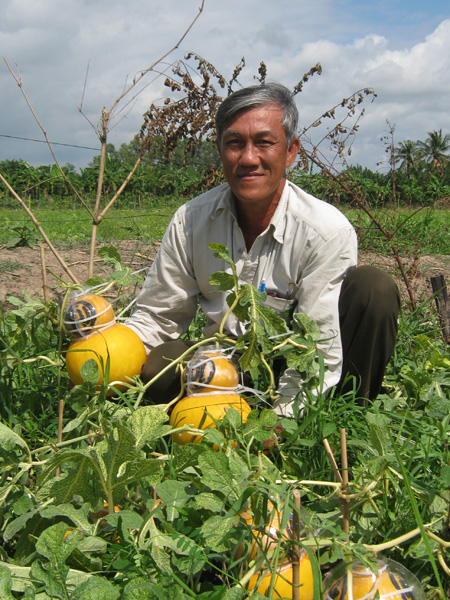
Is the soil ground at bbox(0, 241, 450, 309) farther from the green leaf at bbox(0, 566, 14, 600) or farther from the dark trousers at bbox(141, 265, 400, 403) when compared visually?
the green leaf at bbox(0, 566, 14, 600)

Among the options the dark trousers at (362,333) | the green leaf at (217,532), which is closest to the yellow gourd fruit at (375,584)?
the green leaf at (217,532)

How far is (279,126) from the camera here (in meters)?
2.49

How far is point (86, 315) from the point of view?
2.16 metres

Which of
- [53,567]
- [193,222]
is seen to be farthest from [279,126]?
[53,567]

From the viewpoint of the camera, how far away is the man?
7.91 feet

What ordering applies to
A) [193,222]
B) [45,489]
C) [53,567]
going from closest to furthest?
[53,567], [45,489], [193,222]

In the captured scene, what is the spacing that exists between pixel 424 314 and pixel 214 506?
2.89m

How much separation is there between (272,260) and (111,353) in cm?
90

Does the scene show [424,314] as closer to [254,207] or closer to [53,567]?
[254,207]

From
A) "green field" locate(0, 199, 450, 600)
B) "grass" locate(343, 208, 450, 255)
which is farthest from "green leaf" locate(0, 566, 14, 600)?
"grass" locate(343, 208, 450, 255)

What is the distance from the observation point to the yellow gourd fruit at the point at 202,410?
186 cm

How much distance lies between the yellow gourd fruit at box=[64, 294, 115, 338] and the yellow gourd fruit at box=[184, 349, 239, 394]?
0.43 m

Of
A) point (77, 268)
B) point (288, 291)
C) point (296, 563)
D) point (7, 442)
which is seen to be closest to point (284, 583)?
point (296, 563)

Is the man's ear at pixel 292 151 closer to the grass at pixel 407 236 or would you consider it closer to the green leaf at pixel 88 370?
the green leaf at pixel 88 370
